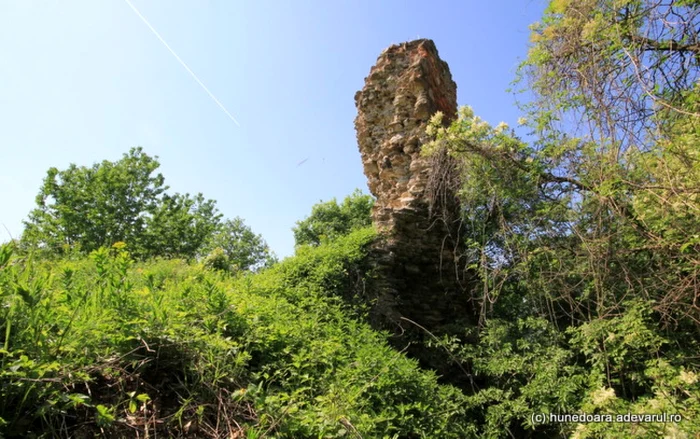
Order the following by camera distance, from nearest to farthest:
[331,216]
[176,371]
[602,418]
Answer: [176,371]
[602,418]
[331,216]

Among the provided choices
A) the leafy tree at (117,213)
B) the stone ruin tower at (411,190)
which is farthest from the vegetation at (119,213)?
the stone ruin tower at (411,190)

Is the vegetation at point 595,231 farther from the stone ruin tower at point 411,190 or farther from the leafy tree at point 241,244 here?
the leafy tree at point 241,244

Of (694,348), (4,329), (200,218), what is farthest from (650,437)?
(200,218)

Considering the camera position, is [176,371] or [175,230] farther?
[175,230]

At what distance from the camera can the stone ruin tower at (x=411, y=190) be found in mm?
5766

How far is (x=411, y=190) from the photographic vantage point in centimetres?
636

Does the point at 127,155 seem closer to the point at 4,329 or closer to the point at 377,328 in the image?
the point at 377,328

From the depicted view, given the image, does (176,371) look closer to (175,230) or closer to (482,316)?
(482,316)

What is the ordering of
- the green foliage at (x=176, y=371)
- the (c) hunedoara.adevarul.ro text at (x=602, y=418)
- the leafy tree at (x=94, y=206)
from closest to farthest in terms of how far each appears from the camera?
1. the green foliage at (x=176, y=371)
2. the (c) hunedoara.adevarul.ro text at (x=602, y=418)
3. the leafy tree at (x=94, y=206)

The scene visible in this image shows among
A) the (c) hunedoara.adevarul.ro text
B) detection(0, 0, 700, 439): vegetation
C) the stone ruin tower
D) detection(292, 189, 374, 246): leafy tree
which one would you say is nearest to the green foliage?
detection(0, 0, 700, 439): vegetation

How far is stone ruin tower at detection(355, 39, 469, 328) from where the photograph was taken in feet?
18.9

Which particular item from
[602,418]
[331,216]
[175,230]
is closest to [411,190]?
[602,418]

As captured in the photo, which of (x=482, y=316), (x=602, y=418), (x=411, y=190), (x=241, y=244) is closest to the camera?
(x=602, y=418)

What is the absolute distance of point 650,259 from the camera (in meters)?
3.76
